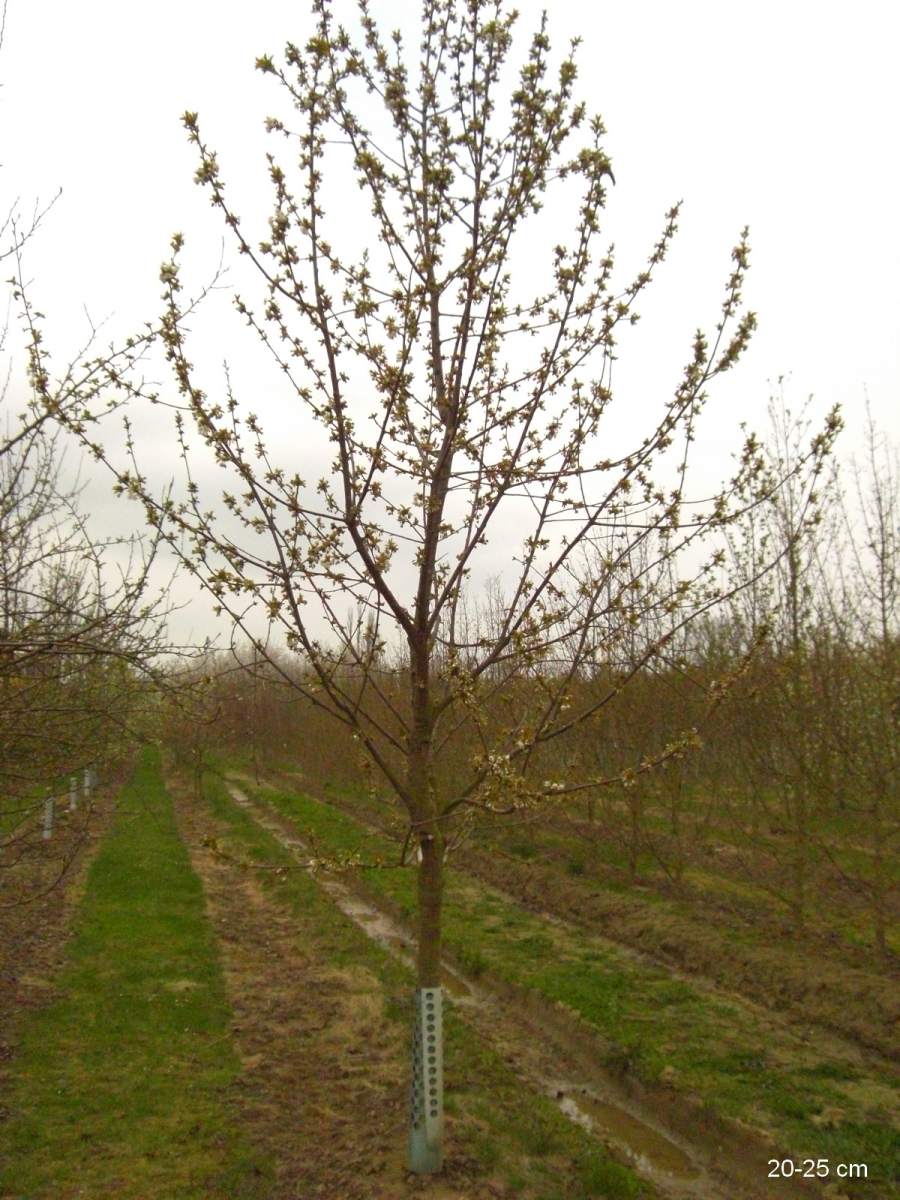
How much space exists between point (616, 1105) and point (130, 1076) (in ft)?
10.4

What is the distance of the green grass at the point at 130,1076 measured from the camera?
173 inches

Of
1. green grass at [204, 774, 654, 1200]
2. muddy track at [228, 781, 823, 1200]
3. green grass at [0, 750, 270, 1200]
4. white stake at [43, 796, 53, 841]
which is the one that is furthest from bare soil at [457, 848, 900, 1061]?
white stake at [43, 796, 53, 841]

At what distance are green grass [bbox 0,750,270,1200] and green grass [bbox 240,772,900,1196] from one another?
5.57 feet

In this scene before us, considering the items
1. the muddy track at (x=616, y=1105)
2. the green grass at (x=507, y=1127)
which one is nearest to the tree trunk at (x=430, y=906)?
the muddy track at (x=616, y=1105)

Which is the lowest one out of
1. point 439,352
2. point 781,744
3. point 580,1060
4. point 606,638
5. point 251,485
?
point 580,1060

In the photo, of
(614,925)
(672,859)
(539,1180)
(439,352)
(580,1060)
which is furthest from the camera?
(672,859)

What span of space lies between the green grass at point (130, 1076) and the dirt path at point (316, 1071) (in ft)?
0.61

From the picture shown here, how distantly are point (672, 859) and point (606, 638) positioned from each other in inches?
323

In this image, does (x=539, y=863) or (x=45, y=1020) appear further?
(x=539, y=863)

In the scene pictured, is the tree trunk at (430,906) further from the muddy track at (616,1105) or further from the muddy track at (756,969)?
the muddy track at (756,969)

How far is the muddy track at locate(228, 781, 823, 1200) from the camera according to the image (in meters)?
4.80

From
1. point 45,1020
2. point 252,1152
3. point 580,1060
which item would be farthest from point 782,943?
point 45,1020

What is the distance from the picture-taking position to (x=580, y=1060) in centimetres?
637

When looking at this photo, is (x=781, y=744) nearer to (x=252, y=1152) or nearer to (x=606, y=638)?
(x=606, y=638)
